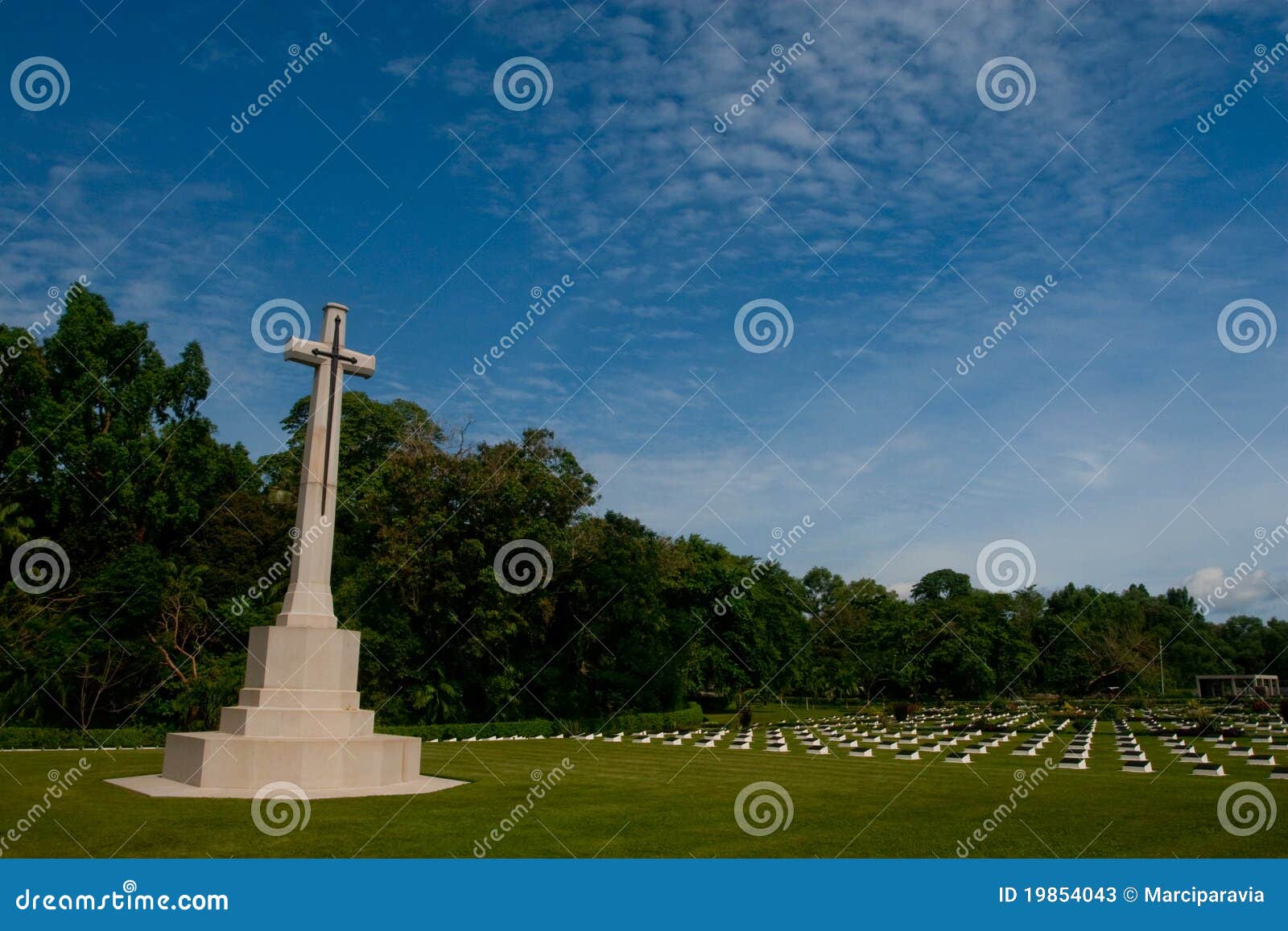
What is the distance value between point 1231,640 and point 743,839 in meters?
94.1

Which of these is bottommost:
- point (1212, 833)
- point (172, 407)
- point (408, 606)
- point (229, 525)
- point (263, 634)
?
point (1212, 833)

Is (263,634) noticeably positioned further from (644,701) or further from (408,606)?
(644,701)

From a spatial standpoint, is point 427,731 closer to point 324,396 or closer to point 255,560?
point 255,560

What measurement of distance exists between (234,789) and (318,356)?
7200mm

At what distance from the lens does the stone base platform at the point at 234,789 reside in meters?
12.2

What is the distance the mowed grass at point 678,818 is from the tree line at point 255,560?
37.2 ft

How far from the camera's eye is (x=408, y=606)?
31938mm

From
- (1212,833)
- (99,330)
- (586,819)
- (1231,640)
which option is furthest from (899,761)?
(1231,640)

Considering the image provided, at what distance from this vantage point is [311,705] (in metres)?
14.1

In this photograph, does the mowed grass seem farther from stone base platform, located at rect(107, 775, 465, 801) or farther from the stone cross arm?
the stone cross arm

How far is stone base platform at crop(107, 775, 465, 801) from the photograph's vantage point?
40.2 feet

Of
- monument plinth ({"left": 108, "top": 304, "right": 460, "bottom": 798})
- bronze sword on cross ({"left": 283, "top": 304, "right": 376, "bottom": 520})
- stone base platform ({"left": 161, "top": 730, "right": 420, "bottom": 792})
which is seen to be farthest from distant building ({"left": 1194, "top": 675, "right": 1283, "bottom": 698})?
bronze sword on cross ({"left": 283, "top": 304, "right": 376, "bottom": 520})

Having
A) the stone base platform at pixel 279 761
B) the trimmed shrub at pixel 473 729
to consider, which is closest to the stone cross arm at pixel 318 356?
the stone base platform at pixel 279 761

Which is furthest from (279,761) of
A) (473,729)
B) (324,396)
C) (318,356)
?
(473,729)
